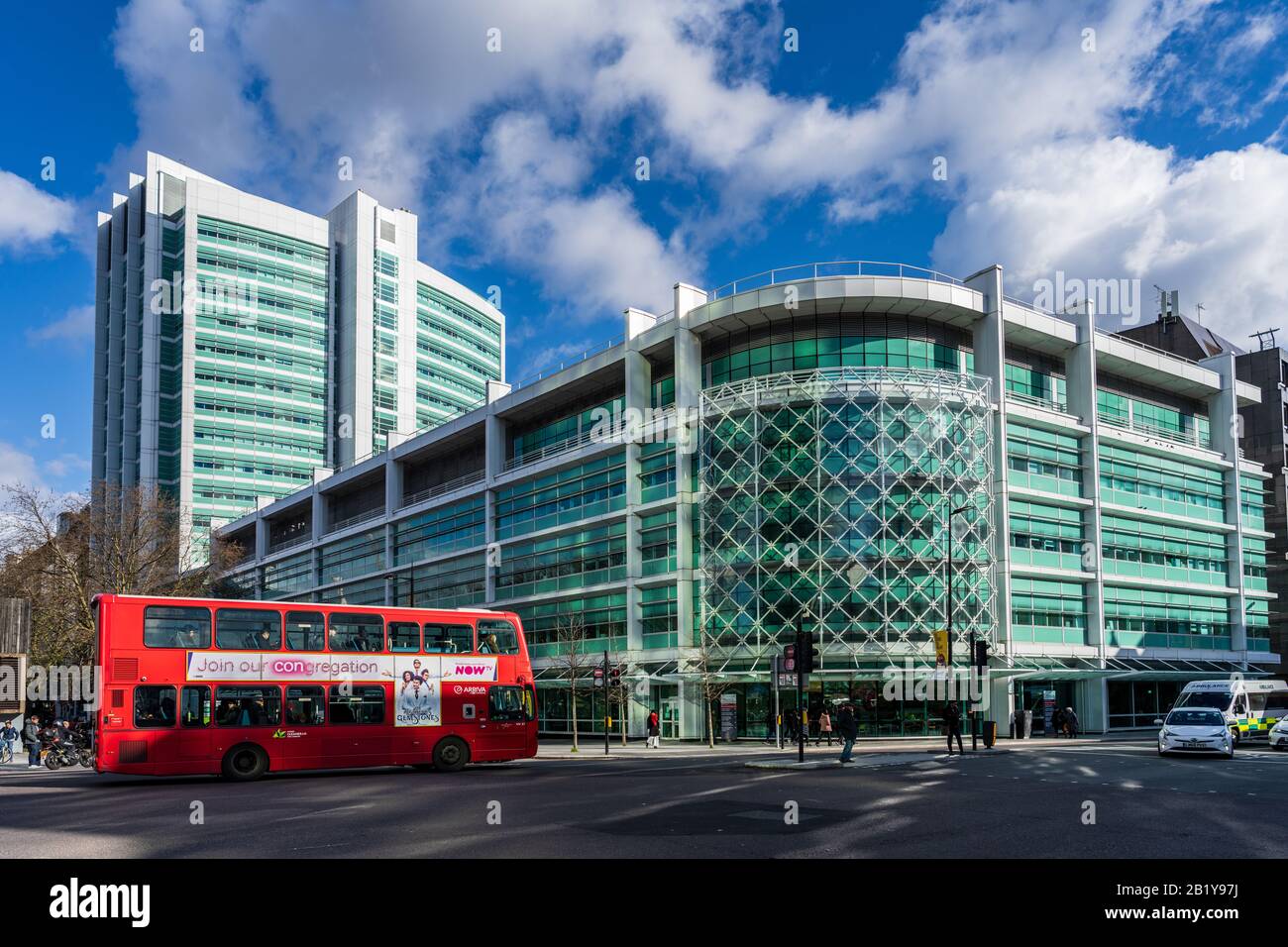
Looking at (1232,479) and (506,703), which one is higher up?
(1232,479)

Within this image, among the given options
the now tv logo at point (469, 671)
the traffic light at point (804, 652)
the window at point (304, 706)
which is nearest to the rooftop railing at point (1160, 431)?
the traffic light at point (804, 652)

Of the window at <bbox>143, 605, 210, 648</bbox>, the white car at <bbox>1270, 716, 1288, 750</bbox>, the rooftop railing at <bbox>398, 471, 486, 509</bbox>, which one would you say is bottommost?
the white car at <bbox>1270, 716, 1288, 750</bbox>

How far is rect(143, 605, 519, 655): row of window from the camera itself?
2355 cm

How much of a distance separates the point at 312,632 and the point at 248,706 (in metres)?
2.16

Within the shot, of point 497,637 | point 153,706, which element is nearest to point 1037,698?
point 497,637

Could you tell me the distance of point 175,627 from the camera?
23.5 meters

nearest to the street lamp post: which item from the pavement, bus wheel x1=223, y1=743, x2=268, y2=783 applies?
the pavement

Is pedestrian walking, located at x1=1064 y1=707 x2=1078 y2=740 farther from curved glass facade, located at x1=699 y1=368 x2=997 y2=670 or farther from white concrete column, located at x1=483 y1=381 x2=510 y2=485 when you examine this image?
white concrete column, located at x1=483 y1=381 x2=510 y2=485

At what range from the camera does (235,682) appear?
24.3 meters

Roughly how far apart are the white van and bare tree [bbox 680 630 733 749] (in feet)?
57.2

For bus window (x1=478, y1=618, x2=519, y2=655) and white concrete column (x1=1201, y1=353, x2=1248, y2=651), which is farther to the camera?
white concrete column (x1=1201, y1=353, x2=1248, y2=651)

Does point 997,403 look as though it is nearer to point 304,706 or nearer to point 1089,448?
point 1089,448

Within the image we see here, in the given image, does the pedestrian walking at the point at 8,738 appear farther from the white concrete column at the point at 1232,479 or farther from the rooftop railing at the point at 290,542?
the white concrete column at the point at 1232,479

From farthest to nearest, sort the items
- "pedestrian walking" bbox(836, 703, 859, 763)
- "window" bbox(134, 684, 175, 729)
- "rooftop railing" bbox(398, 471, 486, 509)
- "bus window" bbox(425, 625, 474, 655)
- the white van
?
"rooftop railing" bbox(398, 471, 486, 509)
the white van
"pedestrian walking" bbox(836, 703, 859, 763)
"bus window" bbox(425, 625, 474, 655)
"window" bbox(134, 684, 175, 729)
